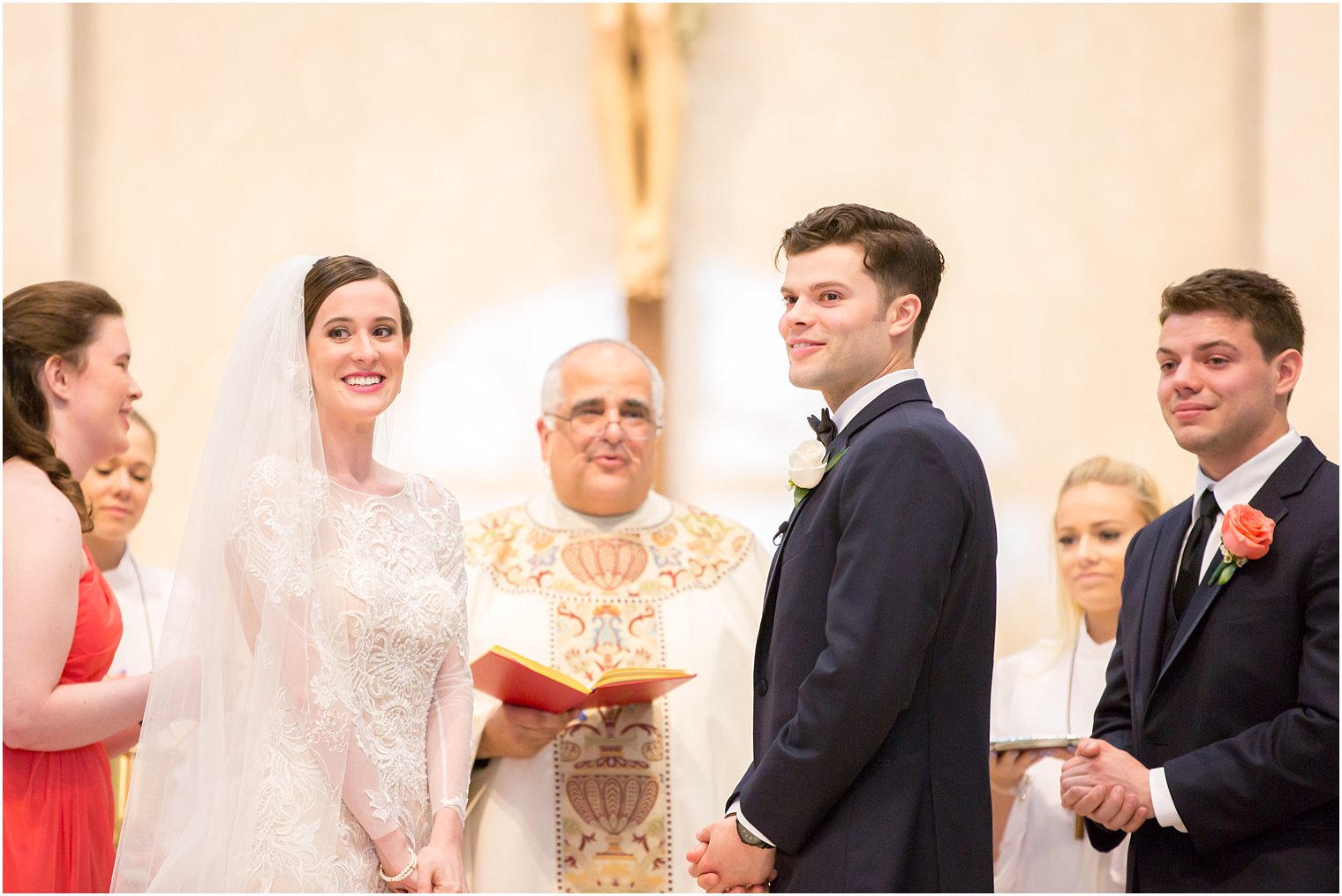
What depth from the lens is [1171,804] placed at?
9.98 ft

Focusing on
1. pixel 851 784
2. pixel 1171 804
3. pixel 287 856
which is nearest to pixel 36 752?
pixel 287 856

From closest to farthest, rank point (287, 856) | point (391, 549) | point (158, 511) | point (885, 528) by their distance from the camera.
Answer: point (885, 528)
point (287, 856)
point (391, 549)
point (158, 511)

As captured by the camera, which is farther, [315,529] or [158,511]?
[158,511]

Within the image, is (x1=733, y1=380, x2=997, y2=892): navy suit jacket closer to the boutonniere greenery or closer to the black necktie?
the boutonniere greenery

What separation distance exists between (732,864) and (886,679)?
470 millimetres

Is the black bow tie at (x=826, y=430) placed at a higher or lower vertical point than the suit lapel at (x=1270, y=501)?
higher

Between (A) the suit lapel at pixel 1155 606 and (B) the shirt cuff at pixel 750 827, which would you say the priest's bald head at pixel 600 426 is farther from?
(B) the shirt cuff at pixel 750 827

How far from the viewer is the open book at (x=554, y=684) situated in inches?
137

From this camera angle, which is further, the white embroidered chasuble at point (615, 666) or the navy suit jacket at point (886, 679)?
the white embroidered chasuble at point (615, 666)

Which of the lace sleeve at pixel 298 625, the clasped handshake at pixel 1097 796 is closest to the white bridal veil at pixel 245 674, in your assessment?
the lace sleeve at pixel 298 625

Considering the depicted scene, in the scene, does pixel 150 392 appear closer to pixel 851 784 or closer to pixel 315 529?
pixel 315 529

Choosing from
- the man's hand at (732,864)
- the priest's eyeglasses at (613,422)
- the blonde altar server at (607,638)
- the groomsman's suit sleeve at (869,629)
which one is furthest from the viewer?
the priest's eyeglasses at (613,422)

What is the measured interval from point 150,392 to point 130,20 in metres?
1.73

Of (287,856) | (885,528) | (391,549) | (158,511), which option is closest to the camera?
(885,528)
